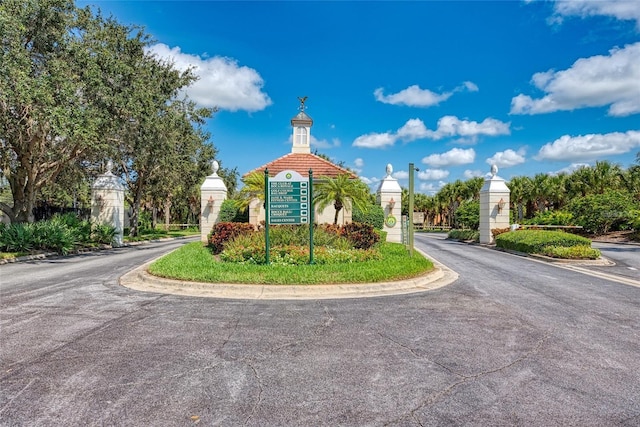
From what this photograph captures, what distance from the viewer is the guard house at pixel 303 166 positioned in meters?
18.7

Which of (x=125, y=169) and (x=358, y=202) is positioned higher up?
(x=125, y=169)

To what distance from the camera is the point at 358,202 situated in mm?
16891

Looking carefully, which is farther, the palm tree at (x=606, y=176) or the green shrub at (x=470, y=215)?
the palm tree at (x=606, y=176)

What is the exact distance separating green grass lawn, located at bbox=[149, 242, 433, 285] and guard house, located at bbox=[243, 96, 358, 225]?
7077mm

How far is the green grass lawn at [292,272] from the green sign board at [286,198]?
5.55 feet

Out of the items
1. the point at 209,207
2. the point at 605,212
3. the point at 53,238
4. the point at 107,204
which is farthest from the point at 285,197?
the point at 605,212

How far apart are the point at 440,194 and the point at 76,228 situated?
51.5 metres

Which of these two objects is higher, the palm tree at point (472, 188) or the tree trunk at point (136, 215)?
the palm tree at point (472, 188)

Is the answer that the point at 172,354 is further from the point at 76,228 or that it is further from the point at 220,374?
the point at 76,228

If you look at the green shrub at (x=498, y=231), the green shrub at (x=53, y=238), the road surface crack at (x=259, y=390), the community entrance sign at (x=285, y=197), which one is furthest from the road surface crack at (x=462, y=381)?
the green shrub at (x=53, y=238)

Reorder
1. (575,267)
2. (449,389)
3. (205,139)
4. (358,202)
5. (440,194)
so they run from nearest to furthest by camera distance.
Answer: (449,389), (575,267), (358,202), (205,139), (440,194)

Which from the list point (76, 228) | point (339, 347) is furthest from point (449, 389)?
point (76, 228)

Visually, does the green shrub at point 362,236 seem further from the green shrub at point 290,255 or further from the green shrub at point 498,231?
the green shrub at point 498,231

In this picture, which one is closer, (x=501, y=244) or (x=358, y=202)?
(x=358, y=202)
